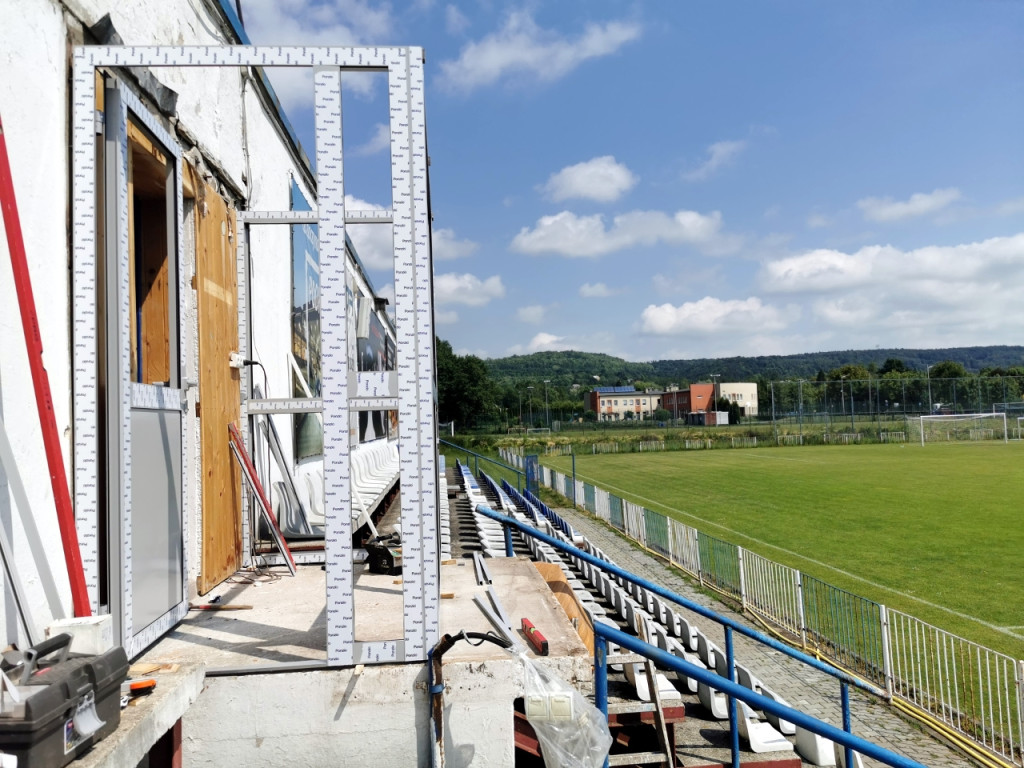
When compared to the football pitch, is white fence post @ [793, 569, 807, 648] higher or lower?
higher

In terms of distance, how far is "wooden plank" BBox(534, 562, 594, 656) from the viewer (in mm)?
5727

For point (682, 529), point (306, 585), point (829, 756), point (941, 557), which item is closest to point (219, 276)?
point (306, 585)

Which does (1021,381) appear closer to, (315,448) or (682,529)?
(682,529)

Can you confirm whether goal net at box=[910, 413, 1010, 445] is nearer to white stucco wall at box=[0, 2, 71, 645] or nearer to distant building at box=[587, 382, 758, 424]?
distant building at box=[587, 382, 758, 424]

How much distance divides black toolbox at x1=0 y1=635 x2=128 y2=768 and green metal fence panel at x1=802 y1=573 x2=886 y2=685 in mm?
8342

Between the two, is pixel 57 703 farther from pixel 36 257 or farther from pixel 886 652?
pixel 886 652

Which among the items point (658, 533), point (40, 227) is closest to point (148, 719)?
point (40, 227)

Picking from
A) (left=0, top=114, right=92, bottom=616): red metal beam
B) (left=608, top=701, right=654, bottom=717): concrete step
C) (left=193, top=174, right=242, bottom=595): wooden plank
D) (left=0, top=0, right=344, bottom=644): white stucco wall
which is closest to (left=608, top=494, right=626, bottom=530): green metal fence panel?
(left=608, top=701, right=654, bottom=717): concrete step

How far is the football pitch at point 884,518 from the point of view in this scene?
43.5ft

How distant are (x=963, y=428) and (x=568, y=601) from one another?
66.0 metres

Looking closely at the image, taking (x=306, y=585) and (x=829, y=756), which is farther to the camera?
(x=829, y=756)

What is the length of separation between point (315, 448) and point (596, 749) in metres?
7.55

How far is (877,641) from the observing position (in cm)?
980

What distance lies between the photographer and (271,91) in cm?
777
